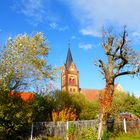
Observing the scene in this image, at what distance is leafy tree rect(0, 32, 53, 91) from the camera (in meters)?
27.7

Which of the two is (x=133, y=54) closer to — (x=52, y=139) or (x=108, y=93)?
(x=108, y=93)

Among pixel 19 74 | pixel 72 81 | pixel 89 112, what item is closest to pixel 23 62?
pixel 19 74

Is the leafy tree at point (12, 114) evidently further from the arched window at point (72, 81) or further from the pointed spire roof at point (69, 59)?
the pointed spire roof at point (69, 59)

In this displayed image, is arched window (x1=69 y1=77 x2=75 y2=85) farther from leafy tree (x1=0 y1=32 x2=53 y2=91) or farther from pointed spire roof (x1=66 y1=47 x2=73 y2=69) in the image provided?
leafy tree (x1=0 y1=32 x2=53 y2=91)

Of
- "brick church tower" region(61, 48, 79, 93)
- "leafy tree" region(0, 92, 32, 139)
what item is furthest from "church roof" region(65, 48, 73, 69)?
"leafy tree" region(0, 92, 32, 139)

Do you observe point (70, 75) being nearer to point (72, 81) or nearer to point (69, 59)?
point (72, 81)

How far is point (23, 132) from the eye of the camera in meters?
27.1

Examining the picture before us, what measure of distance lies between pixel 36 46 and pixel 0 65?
16.5 feet

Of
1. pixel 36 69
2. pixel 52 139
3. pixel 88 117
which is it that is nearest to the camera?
pixel 52 139

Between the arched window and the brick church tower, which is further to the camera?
the arched window

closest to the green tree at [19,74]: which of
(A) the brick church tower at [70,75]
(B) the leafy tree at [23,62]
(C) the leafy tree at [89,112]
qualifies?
(B) the leafy tree at [23,62]

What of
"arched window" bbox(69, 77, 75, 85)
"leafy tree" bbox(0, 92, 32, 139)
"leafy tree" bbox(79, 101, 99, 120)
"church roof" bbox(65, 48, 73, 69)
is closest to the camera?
"leafy tree" bbox(0, 92, 32, 139)

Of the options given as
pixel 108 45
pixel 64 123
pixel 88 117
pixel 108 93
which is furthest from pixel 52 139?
pixel 88 117

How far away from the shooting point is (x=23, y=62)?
29281mm
